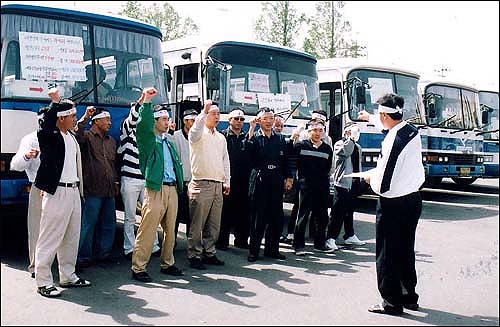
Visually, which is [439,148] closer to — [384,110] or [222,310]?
[384,110]

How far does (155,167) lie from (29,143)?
1242 mm

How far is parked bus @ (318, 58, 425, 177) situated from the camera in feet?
35.8

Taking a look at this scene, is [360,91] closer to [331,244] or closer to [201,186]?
[331,244]

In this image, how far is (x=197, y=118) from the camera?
20.2ft

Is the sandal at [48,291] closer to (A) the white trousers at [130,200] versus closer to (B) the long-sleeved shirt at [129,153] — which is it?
(A) the white trousers at [130,200]

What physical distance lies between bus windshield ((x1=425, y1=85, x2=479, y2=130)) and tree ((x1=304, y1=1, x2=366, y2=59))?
318 cm

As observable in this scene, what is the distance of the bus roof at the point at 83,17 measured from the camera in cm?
630

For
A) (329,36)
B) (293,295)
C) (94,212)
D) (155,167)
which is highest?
(329,36)

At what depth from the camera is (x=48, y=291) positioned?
16.5 ft

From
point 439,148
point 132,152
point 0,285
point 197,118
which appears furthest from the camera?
point 439,148

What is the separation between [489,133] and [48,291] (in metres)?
13.3

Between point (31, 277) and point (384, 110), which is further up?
point (384, 110)

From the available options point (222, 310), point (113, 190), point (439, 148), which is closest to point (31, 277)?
point (113, 190)

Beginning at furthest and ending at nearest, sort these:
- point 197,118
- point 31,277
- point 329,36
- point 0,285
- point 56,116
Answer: point 329,36, point 197,118, point 31,277, point 56,116, point 0,285
